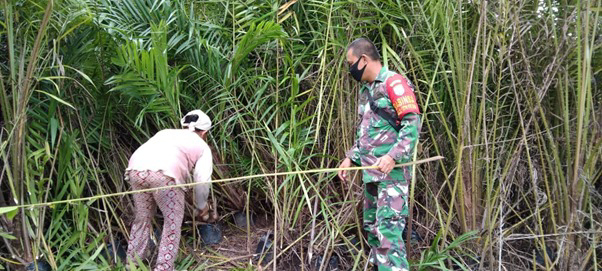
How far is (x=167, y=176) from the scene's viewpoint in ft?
8.89

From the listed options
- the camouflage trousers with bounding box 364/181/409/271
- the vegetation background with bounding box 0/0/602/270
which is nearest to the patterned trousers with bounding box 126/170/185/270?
the vegetation background with bounding box 0/0/602/270

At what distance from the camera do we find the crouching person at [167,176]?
2711 mm

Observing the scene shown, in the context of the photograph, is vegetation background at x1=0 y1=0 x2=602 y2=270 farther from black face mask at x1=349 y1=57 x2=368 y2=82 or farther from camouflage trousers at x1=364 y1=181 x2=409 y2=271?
black face mask at x1=349 y1=57 x2=368 y2=82

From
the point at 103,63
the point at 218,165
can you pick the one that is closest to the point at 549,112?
the point at 218,165

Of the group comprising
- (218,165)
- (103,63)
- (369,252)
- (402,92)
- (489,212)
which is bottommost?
(369,252)

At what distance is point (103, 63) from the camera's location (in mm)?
3248

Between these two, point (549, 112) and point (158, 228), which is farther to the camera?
point (158, 228)

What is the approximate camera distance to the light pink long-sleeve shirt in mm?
2707

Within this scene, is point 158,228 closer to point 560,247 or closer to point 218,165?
point 218,165

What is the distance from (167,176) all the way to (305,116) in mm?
1060

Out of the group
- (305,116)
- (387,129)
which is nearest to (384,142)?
(387,129)

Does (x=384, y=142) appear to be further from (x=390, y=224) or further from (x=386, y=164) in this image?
(x=390, y=224)

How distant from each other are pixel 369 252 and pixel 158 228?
135cm

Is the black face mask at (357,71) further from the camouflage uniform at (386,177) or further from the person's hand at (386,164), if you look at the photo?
the person's hand at (386,164)
